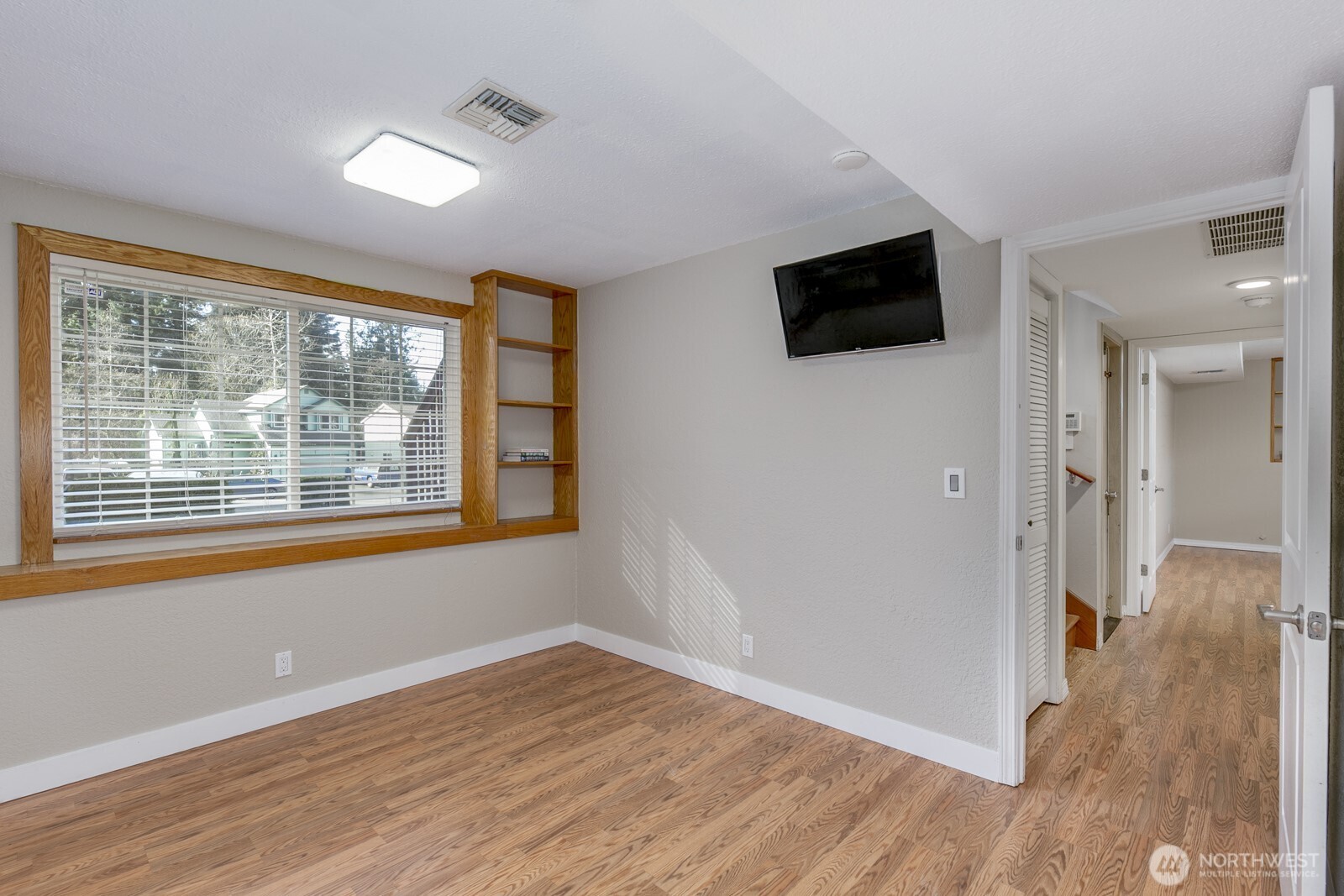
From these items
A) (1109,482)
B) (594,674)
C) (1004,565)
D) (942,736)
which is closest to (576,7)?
(1004,565)

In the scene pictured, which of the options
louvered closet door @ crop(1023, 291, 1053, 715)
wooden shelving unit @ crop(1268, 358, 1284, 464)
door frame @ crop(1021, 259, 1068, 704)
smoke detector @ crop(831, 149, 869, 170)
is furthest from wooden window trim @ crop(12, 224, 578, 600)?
wooden shelving unit @ crop(1268, 358, 1284, 464)

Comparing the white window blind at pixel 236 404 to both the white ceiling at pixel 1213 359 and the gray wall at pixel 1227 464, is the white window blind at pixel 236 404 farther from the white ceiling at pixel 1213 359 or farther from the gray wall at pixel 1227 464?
the gray wall at pixel 1227 464

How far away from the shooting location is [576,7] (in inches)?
61.9

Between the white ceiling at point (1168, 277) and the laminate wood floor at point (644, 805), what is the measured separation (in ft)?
6.84

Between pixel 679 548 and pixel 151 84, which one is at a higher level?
pixel 151 84

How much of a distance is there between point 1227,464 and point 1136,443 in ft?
15.2

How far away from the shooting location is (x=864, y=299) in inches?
110

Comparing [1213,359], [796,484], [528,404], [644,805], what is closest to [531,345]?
[528,404]

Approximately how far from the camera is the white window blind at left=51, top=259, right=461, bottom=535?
8.97 feet

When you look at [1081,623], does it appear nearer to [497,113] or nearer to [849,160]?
[849,160]

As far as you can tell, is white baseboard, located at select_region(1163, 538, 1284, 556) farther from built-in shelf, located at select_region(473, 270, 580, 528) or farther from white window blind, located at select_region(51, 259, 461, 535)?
white window blind, located at select_region(51, 259, 461, 535)

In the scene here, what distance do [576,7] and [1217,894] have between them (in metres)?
3.00

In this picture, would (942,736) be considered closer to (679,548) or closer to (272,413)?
(679,548)

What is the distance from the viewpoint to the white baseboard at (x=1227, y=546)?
7.75m
